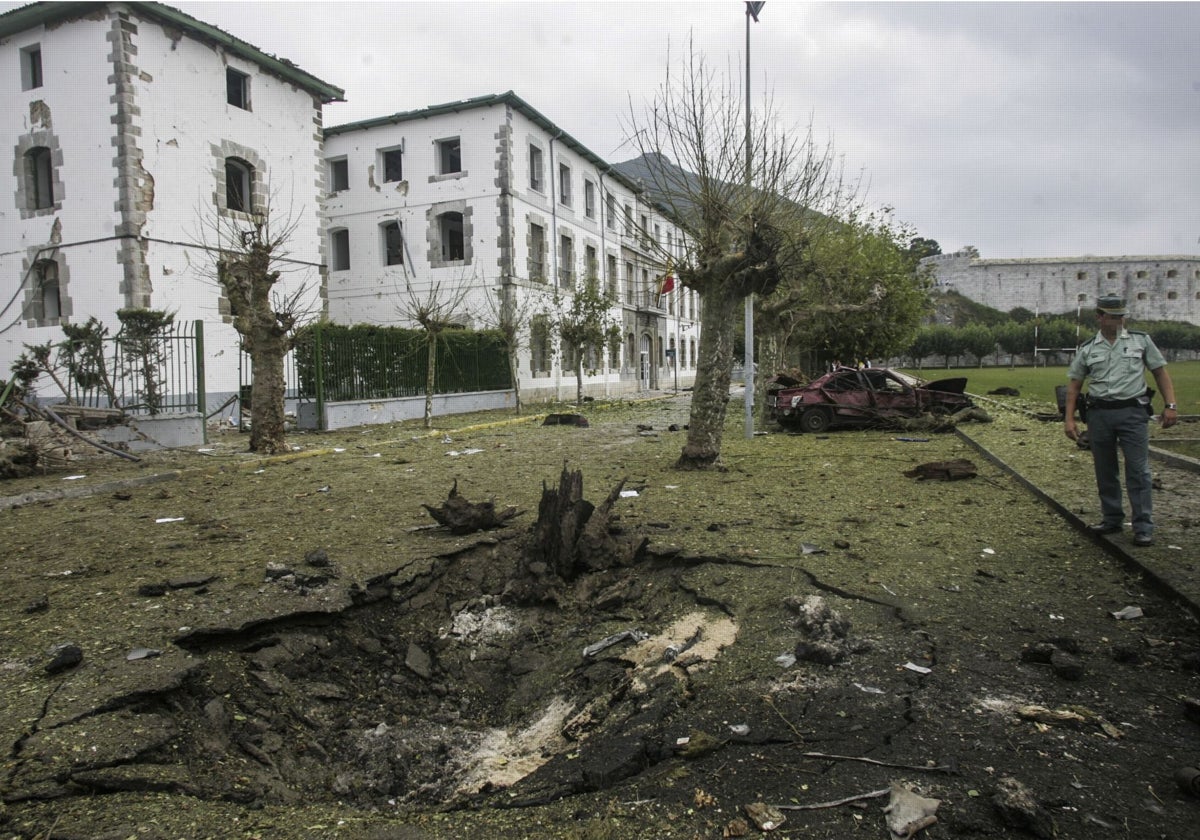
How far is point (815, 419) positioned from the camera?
15.3 meters

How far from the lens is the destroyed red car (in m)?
15.2

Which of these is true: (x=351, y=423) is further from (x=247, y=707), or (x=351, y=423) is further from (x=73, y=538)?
(x=247, y=707)

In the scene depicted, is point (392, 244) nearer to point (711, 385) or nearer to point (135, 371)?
point (135, 371)

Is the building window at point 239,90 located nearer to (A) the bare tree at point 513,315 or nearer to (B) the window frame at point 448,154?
(B) the window frame at point 448,154

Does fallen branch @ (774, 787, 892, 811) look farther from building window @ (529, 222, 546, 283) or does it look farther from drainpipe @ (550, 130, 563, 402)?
drainpipe @ (550, 130, 563, 402)

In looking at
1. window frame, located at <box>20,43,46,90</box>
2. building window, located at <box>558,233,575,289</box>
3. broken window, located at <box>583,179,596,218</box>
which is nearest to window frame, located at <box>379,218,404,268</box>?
building window, located at <box>558,233,575,289</box>

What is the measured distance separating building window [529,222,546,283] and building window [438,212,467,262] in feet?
8.82

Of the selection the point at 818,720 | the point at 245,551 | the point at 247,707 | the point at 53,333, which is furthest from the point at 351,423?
the point at 818,720

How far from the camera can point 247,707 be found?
3.20m

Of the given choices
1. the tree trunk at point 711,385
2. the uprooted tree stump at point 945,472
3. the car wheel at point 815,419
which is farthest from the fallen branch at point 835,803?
the car wheel at point 815,419

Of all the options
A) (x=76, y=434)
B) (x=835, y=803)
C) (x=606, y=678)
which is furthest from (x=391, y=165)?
(x=835, y=803)

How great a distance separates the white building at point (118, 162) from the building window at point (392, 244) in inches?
297

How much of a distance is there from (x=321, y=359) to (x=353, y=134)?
14936 millimetres

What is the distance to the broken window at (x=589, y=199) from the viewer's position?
33.5 m
